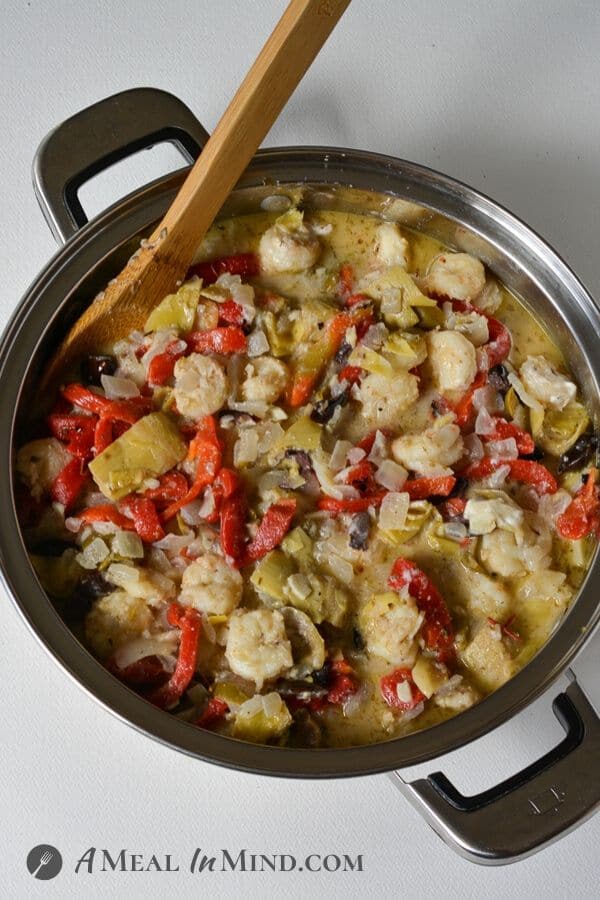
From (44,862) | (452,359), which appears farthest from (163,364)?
(44,862)

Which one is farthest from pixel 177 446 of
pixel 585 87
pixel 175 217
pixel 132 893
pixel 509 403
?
pixel 585 87

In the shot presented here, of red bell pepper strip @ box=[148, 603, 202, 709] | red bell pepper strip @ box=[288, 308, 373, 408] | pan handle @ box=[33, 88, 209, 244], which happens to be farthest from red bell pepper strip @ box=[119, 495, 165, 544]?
pan handle @ box=[33, 88, 209, 244]

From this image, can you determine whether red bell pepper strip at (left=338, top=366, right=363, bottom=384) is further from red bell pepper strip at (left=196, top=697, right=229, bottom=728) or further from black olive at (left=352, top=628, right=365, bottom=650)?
red bell pepper strip at (left=196, top=697, right=229, bottom=728)

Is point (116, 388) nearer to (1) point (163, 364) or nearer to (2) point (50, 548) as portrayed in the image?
(1) point (163, 364)

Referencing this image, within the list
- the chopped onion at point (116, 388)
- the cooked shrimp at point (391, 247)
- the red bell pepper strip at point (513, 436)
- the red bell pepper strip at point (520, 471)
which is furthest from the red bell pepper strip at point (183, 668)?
the cooked shrimp at point (391, 247)

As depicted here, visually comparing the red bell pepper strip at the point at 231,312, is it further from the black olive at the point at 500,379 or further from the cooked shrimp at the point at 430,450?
the black olive at the point at 500,379

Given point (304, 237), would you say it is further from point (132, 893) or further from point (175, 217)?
point (132, 893)

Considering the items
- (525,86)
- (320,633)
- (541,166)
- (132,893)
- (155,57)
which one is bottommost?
(132,893)
